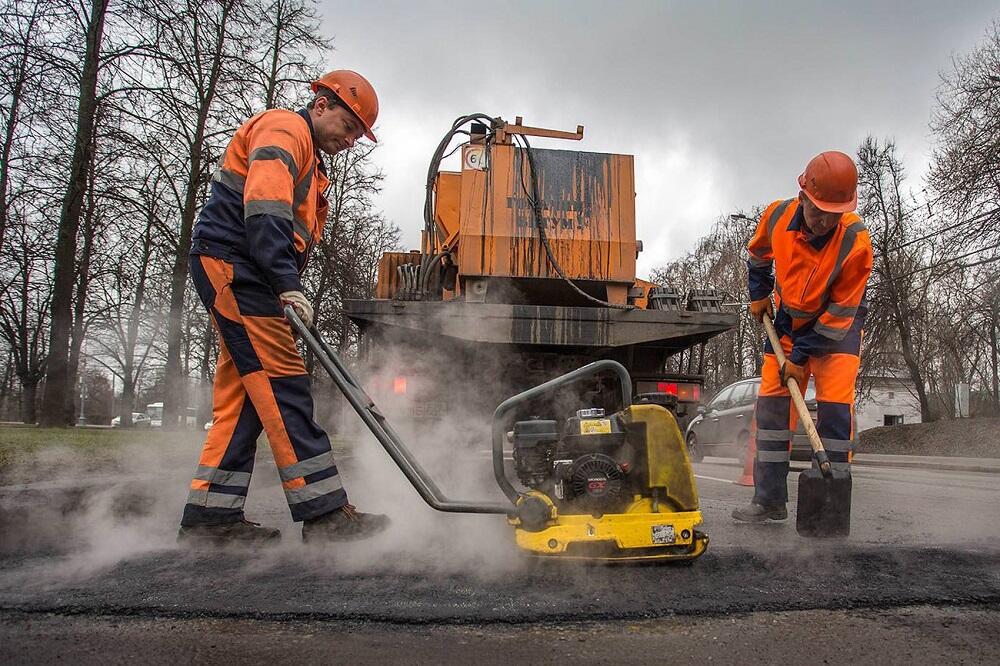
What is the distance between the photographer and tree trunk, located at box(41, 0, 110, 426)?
10.5m

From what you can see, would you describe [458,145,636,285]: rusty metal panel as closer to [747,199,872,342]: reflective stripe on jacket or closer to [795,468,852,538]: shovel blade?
[747,199,872,342]: reflective stripe on jacket

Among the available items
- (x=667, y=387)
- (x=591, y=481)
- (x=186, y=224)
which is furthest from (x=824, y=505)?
(x=186, y=224)

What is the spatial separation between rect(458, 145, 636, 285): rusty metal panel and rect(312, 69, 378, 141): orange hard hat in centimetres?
252

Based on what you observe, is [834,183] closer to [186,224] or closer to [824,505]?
[824,505]

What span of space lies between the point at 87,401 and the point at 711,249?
54024mm

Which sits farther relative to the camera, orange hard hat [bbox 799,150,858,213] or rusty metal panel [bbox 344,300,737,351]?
rusty metal panel [bbox 344,300,737,351]

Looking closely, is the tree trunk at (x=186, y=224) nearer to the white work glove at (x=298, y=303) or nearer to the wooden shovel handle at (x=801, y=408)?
the white work glove at (x=298, y=303)

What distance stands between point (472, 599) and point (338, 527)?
85 centimetres

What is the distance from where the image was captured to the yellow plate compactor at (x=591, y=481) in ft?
8.06

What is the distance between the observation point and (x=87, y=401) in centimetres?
6100

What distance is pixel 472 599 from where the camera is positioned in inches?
83.0

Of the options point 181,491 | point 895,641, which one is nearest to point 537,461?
point 895,641

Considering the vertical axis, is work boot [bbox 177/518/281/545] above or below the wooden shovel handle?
below

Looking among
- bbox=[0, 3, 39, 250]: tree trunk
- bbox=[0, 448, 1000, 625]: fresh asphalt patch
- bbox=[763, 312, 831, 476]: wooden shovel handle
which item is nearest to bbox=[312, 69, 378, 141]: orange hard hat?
bbox=[0, 448, 1000, 625]: fresh asphalt patch
